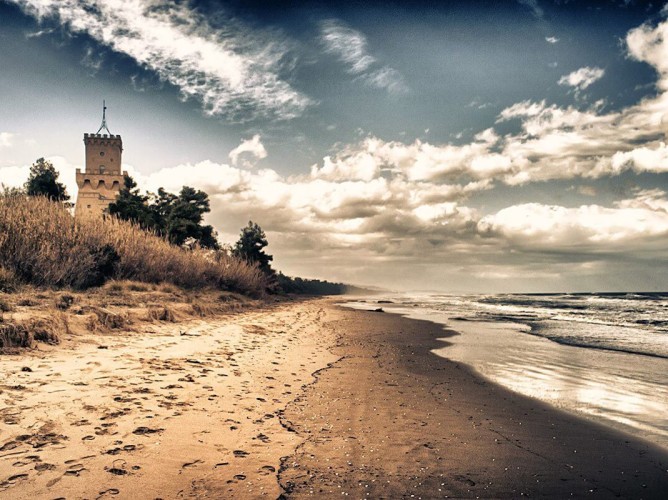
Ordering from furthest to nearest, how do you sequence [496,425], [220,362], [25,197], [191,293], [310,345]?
1. [191,293]
2. [25,197]
3. [310,345]
4. [220,362]
5. [496,425]

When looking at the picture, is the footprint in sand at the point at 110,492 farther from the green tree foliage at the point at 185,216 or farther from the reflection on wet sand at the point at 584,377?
the green tree foliage at the point at 185,216

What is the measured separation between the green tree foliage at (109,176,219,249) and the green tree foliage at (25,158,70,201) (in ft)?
22.4

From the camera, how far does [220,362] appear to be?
295 inches

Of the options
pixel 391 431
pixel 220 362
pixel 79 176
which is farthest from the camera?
pixel 79 176

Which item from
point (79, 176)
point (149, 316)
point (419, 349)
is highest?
point (79, 176)

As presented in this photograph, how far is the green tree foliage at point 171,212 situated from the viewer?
1287 inches

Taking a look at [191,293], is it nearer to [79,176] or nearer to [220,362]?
[220,362]

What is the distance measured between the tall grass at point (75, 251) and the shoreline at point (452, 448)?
11.4 metres

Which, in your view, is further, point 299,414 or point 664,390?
point 664,390

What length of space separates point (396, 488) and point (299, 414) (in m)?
2.07

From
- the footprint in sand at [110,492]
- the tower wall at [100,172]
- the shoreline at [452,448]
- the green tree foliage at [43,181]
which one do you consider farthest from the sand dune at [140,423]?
the tower wall at [100,172]

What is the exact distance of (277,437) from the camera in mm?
4195

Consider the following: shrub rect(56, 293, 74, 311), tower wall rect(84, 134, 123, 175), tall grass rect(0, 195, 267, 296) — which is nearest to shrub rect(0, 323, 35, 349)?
shrub rect(56, 293, 74, 311)

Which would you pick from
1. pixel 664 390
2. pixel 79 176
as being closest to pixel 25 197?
pixel 664 390
